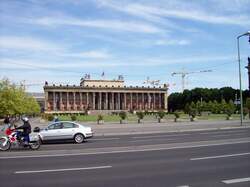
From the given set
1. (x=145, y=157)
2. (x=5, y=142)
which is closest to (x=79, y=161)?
(x=145, y=157)

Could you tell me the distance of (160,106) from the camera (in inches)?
6501

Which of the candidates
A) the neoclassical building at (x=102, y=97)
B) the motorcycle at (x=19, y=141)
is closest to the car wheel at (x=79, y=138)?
the motorcycle at (x=19, y=141)

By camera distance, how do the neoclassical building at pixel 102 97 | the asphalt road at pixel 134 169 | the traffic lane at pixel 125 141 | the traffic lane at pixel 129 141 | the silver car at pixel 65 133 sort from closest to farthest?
the asphalt road at pixel 134 169, the traffic lane at pixel 125 141, the traffic lane at pixel 129 141, the silver car at pixel 65 133, the neoclassical building at pixel 102 97

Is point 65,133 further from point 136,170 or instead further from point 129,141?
point 136,170

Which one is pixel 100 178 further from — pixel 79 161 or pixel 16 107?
pixel 16 107

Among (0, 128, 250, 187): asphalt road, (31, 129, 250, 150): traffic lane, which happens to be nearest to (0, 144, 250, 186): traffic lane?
(0, 128, 250, 187): asphalt road

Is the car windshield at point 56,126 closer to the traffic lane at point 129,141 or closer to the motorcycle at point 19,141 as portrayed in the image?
the traffic lane at point 129,141

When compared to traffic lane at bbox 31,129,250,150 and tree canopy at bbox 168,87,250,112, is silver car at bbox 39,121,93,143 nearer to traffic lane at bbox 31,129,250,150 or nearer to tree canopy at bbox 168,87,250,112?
traffic lane at bbox 31,129,250,150

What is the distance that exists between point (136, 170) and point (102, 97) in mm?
148392

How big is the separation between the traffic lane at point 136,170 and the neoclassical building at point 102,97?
428ft

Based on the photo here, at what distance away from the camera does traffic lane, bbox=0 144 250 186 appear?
9727 mm

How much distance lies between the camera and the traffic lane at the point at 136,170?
973 cm

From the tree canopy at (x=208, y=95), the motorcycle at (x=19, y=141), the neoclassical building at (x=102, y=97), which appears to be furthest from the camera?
the neoclassical building at (x=102, y=97)

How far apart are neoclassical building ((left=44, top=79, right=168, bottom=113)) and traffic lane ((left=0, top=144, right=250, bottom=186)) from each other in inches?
5141
